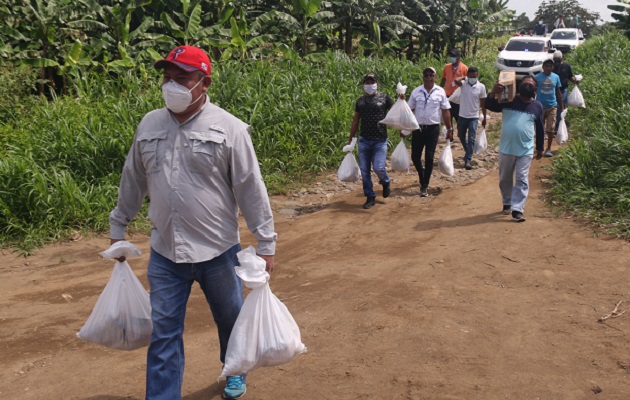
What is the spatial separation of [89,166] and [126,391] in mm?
5257

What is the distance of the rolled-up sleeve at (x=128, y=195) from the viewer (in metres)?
3.44

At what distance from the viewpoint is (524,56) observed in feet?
70.3

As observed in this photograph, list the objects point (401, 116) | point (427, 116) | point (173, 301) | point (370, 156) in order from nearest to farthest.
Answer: point (173, 301), point (401, 116), point (370, 156), point (427, 116)

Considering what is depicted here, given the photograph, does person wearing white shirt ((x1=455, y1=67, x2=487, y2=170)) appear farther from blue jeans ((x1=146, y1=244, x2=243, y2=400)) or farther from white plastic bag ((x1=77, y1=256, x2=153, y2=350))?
white plastic bag ((x1=77, y1=256, x2=153, y2=350))

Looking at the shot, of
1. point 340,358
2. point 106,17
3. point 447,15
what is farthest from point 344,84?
point 447,15

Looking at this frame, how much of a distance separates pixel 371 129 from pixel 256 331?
5.60 metres

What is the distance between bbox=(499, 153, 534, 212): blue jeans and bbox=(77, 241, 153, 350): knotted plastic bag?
210 inches

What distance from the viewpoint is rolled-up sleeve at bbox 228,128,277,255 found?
3305 mm

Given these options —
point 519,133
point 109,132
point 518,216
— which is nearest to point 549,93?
point 519,133

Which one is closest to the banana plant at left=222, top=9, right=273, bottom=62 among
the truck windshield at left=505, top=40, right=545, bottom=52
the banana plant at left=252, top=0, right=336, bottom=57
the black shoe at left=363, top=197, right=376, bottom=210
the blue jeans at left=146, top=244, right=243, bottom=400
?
the banana plant at left=252, top=0, right=336, bottom=57

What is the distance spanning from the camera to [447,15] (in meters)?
23.3

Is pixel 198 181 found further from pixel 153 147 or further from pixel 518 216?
pixel 518 216

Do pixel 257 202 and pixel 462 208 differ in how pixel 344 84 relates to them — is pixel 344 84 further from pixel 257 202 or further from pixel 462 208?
pixel 257 202

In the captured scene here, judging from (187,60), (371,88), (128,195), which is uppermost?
(187,60)
